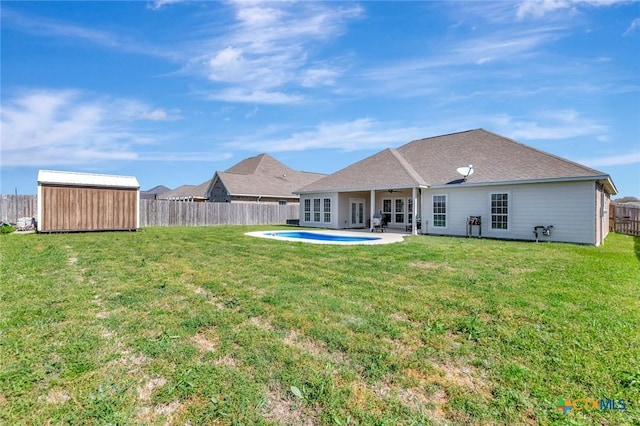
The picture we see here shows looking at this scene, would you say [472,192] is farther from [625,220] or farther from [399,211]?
[625,220]

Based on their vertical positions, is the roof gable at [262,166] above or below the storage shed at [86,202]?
above

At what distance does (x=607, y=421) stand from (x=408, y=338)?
1639mm

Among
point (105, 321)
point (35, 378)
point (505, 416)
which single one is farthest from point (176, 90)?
point (505, 416)

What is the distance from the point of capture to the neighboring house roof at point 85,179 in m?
15.1

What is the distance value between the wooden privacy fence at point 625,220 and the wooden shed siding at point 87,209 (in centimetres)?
2749

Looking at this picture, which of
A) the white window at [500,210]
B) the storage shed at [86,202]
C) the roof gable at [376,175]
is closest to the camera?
the white window at [500,210]


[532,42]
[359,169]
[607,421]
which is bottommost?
[607,421]

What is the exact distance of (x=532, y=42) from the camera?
1107 centimetres

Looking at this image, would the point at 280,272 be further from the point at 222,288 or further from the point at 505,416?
the point at 505,416

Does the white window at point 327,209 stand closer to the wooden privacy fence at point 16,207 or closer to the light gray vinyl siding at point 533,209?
the light gray vinyl siding at point 533,209

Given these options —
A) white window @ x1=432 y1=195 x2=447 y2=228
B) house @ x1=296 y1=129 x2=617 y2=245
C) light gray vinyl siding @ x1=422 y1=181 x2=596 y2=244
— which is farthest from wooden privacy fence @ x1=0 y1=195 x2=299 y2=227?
light gray vinyl siding @ x1=422 y1=181 x2=596 y2=244

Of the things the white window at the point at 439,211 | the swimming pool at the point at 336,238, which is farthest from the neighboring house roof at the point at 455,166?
the swimming pool at the point at 336,238

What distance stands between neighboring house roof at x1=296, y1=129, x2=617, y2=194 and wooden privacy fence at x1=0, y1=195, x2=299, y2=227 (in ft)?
20.0

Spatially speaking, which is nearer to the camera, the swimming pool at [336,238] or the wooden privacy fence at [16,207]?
the swimming pool at [336,238]
